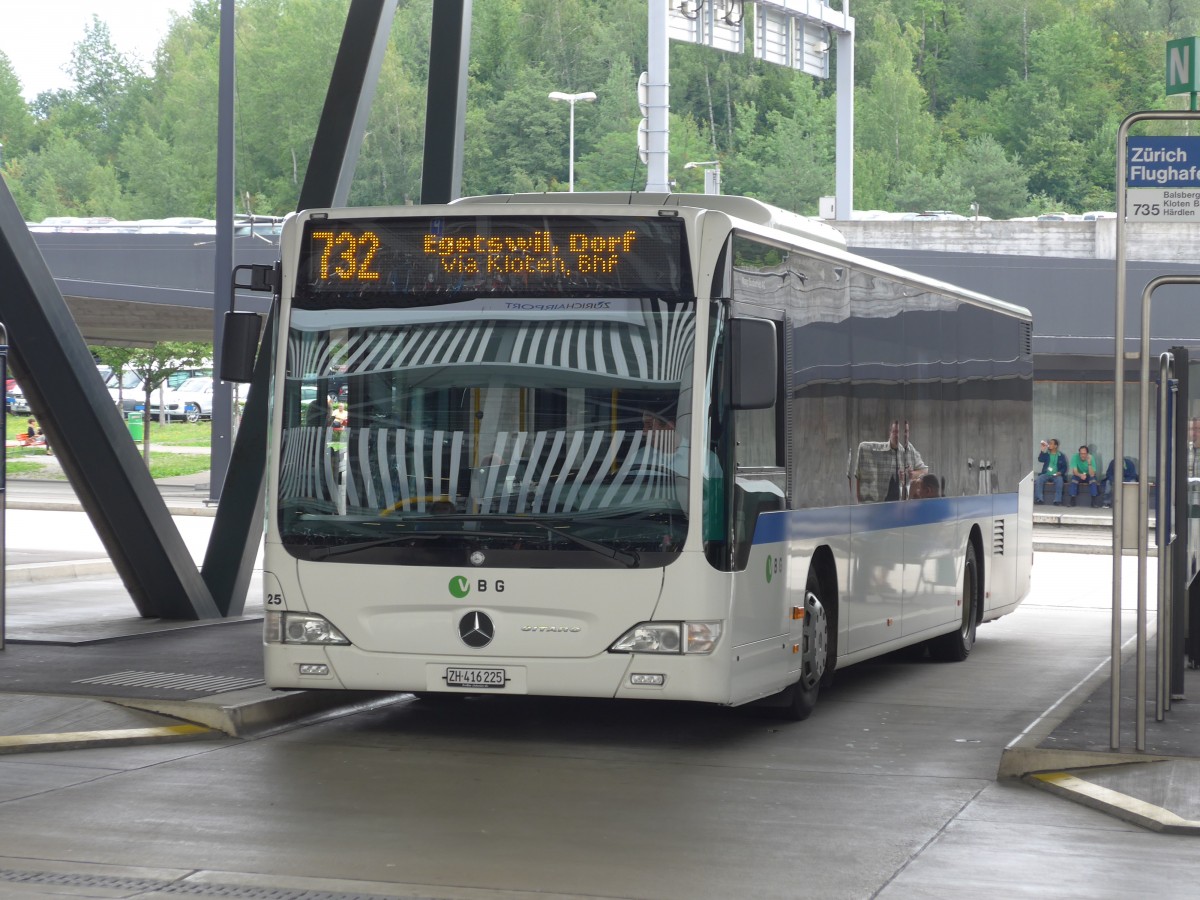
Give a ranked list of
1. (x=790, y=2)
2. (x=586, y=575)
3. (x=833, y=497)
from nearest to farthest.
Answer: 1. (x=586, y=575)
2. (x=833, y=497)
3. (x=790, y=2)

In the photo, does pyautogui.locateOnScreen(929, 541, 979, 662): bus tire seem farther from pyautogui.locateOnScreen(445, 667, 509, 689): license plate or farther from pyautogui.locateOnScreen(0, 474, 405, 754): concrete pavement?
pyautogui.locateOnScreen(445, 667, 509, 689): license plate

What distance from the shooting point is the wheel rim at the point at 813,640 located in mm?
11727

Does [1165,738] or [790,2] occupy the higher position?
[790,2]

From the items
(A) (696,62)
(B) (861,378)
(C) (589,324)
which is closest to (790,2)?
(B) (861,378)

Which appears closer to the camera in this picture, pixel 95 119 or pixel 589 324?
pixel 589 324

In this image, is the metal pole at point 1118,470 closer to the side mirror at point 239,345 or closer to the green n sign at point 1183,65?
the green n sign at point 1183,65

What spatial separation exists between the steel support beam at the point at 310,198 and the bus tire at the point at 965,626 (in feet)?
18.8

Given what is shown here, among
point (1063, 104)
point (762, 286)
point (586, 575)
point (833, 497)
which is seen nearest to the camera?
point (586, 575)

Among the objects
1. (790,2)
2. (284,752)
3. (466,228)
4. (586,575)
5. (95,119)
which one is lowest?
(284,752)

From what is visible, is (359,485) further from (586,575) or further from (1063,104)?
(1063,104)

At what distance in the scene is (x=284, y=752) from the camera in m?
10.4

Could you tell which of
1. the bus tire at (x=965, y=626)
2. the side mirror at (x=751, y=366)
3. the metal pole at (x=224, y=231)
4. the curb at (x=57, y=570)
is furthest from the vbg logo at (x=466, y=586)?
the metal pole at (x=224, y=231)

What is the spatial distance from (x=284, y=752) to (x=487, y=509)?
1675mm

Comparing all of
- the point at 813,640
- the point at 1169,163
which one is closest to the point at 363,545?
the point at 813,640
